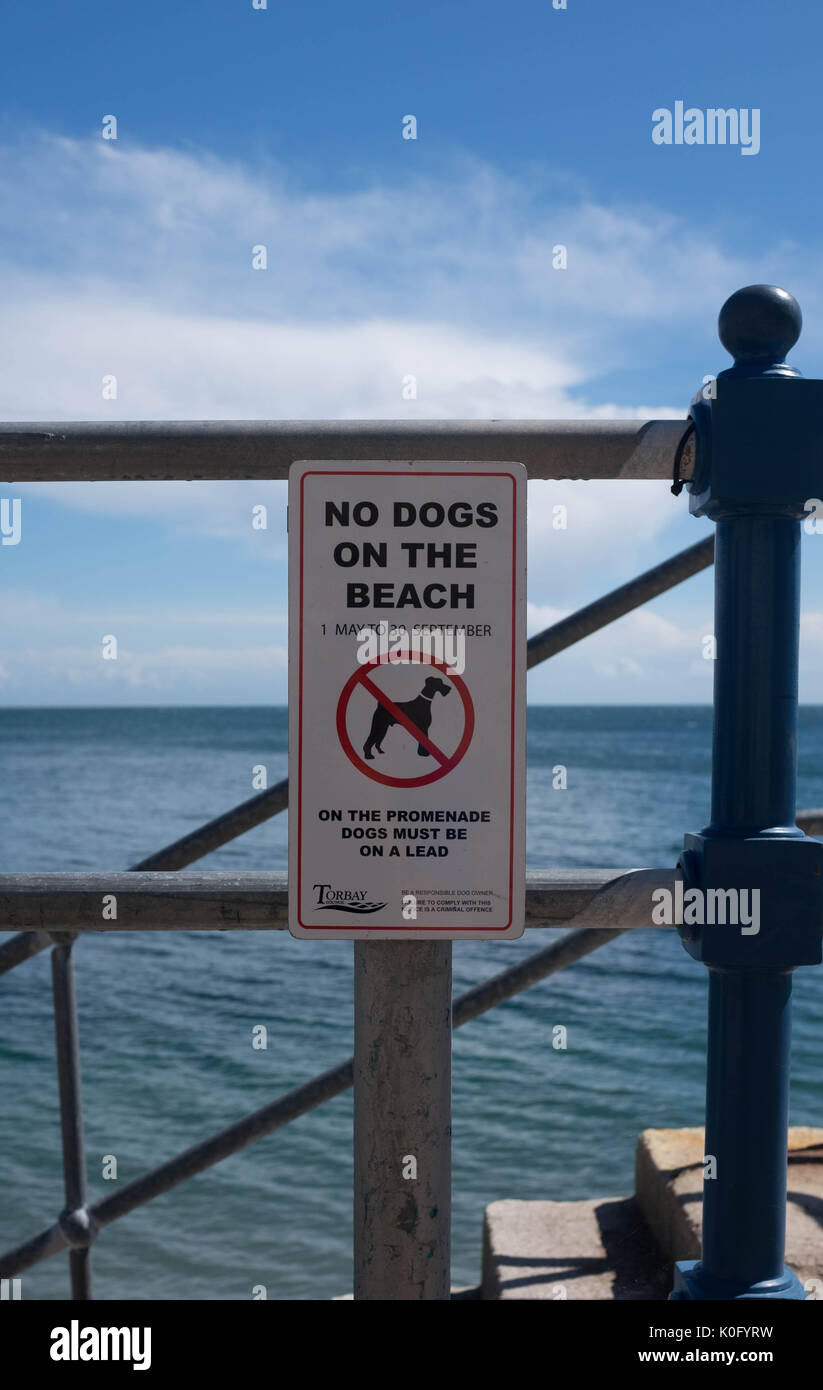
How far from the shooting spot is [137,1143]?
31.7 ft

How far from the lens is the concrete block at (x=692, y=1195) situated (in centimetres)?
231

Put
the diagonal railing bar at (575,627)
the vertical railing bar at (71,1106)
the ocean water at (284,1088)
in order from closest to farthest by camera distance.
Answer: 1. the diagonal railing bar at (575,627)
2. the vertical railing bar at (71,1106)
3. the ocean water at (284,1088)

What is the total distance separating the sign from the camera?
4.07ft

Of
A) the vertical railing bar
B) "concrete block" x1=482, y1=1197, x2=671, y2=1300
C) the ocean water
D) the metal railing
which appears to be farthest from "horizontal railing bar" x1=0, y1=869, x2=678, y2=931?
the ocean water

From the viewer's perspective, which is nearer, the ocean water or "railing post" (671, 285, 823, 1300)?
"railing post" (671, 285, 823, 1300)

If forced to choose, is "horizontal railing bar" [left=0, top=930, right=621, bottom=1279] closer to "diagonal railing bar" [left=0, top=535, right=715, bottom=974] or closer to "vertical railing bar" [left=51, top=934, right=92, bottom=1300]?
"vertical railing bar" [left=51, top=934, right=92, bottom=1300]

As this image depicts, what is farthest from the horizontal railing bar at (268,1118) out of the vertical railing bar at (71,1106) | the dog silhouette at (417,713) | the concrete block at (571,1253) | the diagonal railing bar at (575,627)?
Result: the concrete block at (571,1253)

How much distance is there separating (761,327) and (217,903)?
88 cm

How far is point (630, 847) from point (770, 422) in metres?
32.1

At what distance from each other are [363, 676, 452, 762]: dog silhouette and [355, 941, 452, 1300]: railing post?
0.80 feet

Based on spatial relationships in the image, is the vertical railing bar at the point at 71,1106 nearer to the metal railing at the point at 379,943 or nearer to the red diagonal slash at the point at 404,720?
the metal railing at the point at 379,943

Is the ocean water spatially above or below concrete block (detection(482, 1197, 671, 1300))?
below

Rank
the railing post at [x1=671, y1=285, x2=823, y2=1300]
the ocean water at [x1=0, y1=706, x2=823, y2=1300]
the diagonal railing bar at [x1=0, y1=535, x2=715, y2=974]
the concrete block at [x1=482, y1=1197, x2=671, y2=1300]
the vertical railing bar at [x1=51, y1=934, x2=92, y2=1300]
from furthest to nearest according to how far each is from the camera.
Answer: the ocean water at [x1=0, y1=706, x2=823, y2=1300]
the concrete block at [x1=482, y1=1197, x2=671, y2=1300]
the vertical railing bar at [x1=51, y1=934, x2=92, y2=1300]
the diagonal railing bar at [x1=0, y1=535, x2=715, y2=974]
the railing post at [x1=671, y1=285, x2=823, y2=1300]

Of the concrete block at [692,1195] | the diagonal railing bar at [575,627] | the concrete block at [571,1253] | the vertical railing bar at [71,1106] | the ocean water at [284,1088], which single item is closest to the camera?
the diagonal railing bar at [575,627]
